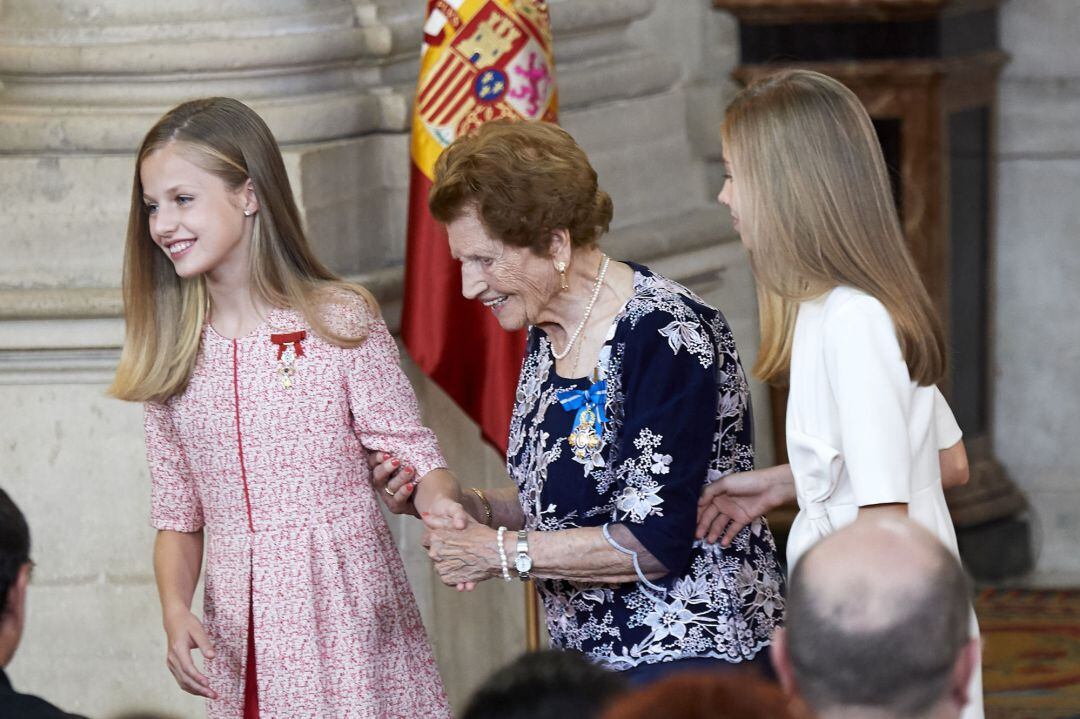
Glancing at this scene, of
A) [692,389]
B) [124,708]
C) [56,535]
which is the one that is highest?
[692,389]

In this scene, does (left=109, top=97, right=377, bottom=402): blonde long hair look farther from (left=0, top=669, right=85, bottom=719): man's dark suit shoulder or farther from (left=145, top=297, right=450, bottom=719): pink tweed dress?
(left=0, top=669, right=85, bottom=719): man's dark suit shoulder

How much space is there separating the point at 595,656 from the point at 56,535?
2159 millimetres

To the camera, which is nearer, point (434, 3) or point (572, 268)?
point (572, 268)

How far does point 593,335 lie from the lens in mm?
3186

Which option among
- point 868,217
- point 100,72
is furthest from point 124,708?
point 868,217

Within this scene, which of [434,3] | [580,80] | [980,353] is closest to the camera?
[434,3]

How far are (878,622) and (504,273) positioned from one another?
1.38 m

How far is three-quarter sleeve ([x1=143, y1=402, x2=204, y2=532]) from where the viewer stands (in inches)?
136

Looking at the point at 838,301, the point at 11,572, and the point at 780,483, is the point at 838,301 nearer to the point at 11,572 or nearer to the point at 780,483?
the point at 780,483

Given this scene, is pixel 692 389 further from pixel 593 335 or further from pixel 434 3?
pixel 434 3

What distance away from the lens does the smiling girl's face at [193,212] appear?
11.0 ft

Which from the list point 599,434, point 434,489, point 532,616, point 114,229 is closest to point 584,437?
point 599,434

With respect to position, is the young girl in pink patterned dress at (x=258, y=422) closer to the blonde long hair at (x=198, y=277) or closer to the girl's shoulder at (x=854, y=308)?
the blonde long hair at (x=198, y=277)

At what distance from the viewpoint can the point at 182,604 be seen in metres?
3.40
